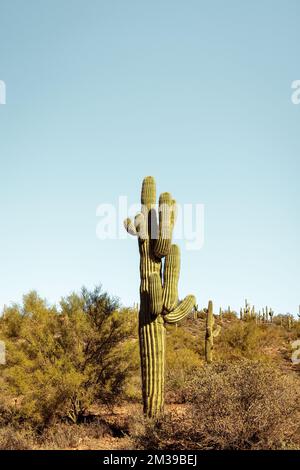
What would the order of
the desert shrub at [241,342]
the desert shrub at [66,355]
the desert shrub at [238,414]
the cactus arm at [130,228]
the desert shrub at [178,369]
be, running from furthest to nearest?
the desert shrub at [241,342]
the desert shrub at [178,369]
the cactus arm at [130,228]
the desert shrub at [66,355]
the desert shrub at [238,414]

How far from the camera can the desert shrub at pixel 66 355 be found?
40.0ft

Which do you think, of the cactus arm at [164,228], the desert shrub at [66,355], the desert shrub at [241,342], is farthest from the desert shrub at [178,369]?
the cactus arm at [164,228]

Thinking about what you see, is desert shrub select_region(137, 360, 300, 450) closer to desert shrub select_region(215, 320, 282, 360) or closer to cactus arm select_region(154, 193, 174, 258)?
cactus arm select_region(154, 193, 174, 258)

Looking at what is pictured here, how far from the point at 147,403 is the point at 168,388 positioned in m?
6.20

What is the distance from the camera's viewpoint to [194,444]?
914cm

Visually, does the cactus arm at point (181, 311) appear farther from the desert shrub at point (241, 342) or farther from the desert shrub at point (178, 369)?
the desert shrub at point (241, 342)

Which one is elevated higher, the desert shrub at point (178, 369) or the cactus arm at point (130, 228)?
the cactus arm at point (130, 228)

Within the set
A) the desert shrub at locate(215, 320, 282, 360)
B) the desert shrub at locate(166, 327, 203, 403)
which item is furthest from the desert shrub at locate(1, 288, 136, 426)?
the desert shrub at locate(215, 320, 282, 360)

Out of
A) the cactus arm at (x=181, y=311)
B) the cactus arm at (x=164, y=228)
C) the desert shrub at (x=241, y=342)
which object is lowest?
the desert shrub at (x=241, y=342)

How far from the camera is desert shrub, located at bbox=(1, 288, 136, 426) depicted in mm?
12180

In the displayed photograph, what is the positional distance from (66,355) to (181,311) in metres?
3.28

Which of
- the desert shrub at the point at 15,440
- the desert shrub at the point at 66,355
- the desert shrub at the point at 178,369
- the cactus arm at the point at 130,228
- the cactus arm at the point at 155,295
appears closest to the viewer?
the desert shrub at the point at 15,440
